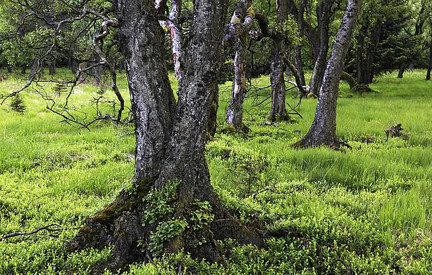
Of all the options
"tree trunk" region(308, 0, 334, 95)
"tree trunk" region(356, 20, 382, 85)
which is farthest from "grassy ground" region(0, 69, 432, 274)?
"tree trunk" region(356, 20, 382, 85)

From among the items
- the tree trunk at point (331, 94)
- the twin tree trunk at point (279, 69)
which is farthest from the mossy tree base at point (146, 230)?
the twin tree trunk at point (279, 69)

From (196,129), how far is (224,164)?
151 inches

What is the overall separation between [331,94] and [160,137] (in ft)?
20.6

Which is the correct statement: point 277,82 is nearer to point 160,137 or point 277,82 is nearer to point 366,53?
point 160,137

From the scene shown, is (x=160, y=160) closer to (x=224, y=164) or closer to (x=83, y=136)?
(x=224, y=164)

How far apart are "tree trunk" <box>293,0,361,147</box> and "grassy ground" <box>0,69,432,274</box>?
2.32 ft

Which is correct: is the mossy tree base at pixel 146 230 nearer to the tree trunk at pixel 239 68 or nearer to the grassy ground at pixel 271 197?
the grassy ground at pixel 271 197

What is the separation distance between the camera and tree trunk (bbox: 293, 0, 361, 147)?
8539mm

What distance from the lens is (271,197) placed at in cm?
539

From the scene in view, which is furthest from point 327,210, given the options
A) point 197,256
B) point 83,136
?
point 83,136

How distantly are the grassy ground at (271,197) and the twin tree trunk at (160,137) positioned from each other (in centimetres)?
26

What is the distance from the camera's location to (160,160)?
3738 mm

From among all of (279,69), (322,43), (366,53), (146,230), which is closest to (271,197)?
(146,230)

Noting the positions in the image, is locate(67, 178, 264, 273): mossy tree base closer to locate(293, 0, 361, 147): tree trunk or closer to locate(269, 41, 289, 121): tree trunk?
locate(293, 0, 361, 147): tree trunk
